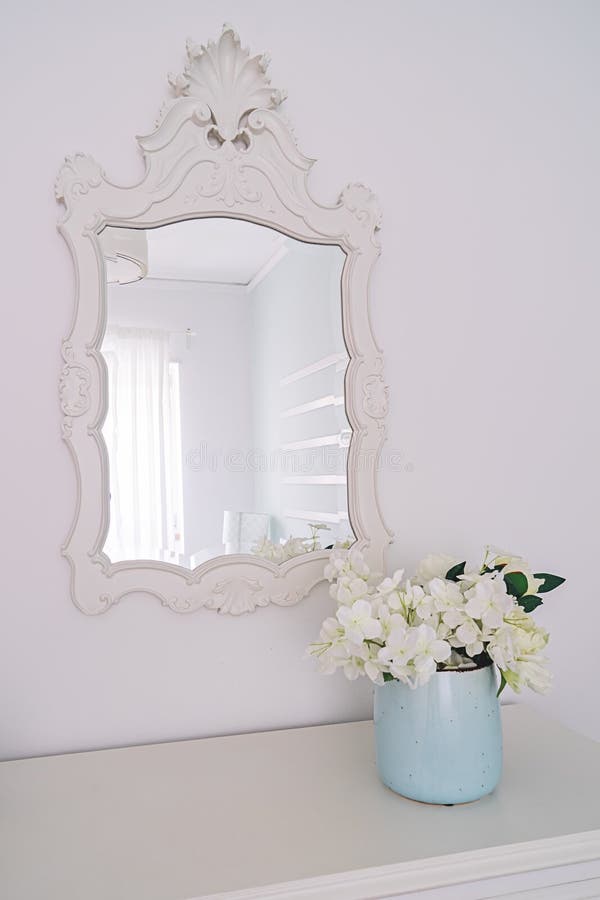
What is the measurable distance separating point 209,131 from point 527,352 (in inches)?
32.4

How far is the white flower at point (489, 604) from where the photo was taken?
1.09m

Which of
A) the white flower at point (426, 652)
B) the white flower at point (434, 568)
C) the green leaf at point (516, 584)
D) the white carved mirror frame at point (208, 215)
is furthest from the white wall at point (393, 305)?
the white flower at point (426, 652)

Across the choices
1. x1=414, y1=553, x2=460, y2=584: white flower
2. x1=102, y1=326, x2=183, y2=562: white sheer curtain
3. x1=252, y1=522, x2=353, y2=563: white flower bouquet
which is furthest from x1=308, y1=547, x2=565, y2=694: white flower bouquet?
x1=102, y1=326, x2=183, y2=562: white sheer curtain

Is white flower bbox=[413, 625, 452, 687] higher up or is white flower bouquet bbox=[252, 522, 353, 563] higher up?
white flower bouquet bbox=[252, 522, 353, 563]

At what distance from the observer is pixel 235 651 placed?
141 centimetres

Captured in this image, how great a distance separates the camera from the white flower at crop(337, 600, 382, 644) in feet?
3.56

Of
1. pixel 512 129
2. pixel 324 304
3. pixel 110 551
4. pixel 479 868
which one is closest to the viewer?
pixel 479 868

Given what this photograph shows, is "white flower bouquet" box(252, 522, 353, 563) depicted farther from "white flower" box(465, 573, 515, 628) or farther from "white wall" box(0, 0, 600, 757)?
"white flower" box(465, 573, 515, 628)

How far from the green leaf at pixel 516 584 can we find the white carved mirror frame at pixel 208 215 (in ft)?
1.01

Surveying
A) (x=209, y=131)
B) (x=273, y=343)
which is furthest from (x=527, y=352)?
(x=209, y=131)

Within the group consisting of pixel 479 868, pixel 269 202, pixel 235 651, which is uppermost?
pixel 269 202

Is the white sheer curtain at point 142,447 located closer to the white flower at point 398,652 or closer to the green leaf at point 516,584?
the white flower at point 398,652

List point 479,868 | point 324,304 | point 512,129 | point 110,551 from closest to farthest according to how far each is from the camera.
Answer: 1. point 479,868
2. point 110,551
3. point 324,304
4. point 512,129

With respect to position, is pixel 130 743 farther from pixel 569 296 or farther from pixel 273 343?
pixel 569 296
